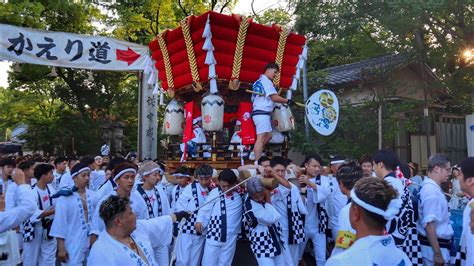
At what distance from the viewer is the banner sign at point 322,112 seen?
5742 millimetres

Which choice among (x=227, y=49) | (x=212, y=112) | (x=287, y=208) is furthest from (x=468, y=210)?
(x=227, y=49)

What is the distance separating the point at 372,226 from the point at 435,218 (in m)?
2.27

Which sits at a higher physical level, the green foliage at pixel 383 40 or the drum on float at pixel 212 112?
the green foliage at pixel 383 40

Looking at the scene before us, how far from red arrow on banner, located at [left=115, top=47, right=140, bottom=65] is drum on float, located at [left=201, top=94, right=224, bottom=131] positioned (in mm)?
5600

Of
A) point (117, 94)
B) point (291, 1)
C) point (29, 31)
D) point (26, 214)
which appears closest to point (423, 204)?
point (26, 214)

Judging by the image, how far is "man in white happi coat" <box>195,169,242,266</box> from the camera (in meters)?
4.95

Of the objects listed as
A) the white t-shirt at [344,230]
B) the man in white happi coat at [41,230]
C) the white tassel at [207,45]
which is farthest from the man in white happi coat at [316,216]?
the man in white happi coat at [41,230]

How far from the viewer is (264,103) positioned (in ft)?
21.4

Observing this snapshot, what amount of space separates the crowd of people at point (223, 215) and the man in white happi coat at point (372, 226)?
28.7 inches

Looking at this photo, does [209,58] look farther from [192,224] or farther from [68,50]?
[68,50]

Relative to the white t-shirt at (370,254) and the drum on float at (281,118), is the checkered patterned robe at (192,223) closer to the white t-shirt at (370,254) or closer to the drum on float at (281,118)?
the drum on float at (281,118)

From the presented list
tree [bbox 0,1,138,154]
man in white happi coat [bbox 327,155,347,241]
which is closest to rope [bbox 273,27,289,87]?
man in white happi coat [bbox 327,155,347,241]

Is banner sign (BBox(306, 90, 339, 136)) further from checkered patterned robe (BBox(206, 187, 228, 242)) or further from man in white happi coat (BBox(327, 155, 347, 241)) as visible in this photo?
checkered patterned robe (BBox(206, 187, 228, 242))

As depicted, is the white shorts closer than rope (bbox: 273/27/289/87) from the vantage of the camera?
Yes
